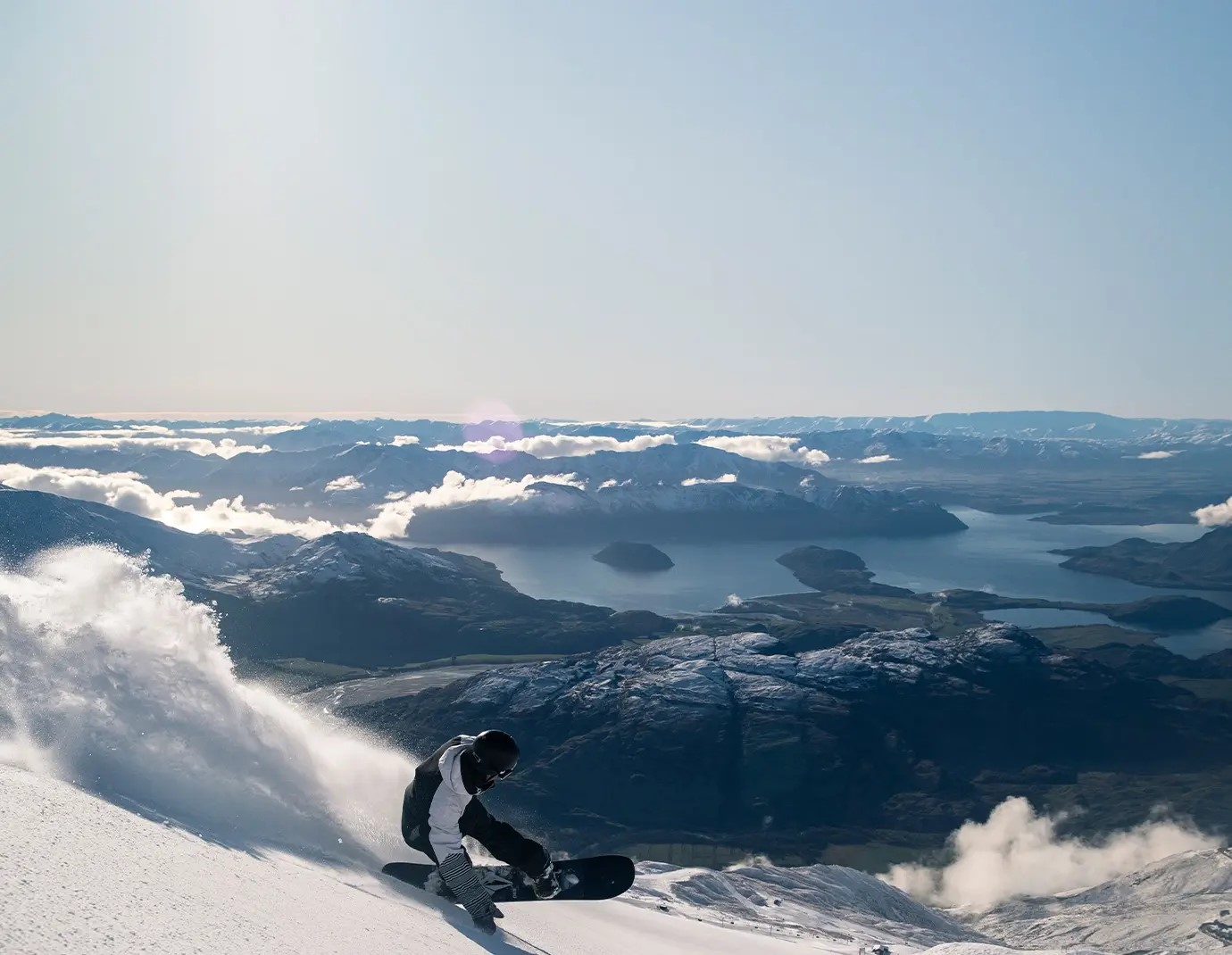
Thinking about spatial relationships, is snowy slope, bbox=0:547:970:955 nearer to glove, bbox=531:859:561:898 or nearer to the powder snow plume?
the powder snow plume

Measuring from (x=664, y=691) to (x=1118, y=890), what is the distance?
106 meters

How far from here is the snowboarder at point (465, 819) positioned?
10852mm

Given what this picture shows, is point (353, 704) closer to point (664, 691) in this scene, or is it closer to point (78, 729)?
point (664, 691)

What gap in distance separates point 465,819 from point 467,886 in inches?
37.3

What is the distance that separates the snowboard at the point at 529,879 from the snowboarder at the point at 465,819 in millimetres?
358

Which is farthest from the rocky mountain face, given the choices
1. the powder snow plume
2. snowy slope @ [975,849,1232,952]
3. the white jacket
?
the white jacket

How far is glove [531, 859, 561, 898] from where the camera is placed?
11734 mm

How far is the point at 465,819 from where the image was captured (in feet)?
36.4

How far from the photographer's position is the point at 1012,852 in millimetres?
136000

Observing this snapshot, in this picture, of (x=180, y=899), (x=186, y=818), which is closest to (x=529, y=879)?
(x=186, y=818)

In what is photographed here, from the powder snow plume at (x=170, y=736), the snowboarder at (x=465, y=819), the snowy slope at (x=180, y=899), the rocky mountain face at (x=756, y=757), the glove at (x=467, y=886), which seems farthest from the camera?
the rocky mountain face at (x=756, y=757)

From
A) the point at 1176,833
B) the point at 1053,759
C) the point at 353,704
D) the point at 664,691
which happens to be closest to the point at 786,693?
the point at 664,691

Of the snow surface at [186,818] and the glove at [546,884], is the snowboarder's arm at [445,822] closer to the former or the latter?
the snow surface at [186,818]

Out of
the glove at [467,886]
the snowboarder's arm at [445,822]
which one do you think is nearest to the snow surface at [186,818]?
the glove at [467,886]
